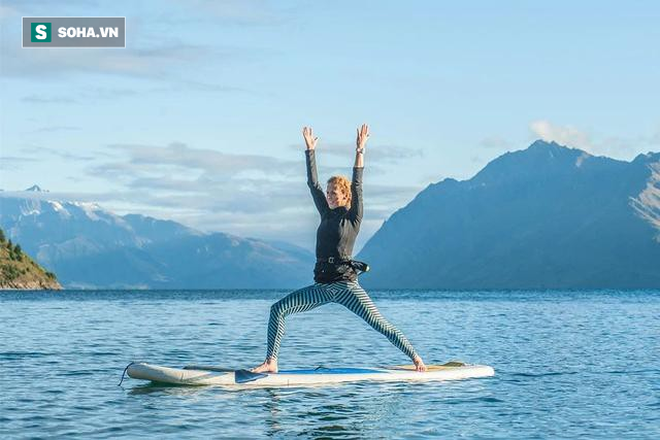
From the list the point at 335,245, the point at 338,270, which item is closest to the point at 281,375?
the point at 338,270

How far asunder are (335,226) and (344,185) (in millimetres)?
909

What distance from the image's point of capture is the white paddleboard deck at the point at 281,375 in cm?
2256

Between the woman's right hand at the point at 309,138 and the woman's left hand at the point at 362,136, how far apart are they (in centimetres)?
100

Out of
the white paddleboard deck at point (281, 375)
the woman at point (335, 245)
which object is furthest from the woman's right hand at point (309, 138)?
the white paddleboard deck at point (281, 375)

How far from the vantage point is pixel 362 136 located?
2092 centimetres

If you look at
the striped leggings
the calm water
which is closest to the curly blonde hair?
the striped leggings

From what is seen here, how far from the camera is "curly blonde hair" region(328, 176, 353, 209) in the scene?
69.1ft

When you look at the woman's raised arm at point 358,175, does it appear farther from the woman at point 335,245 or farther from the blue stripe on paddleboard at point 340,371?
the blue stripe on paddleboard at point 340,371

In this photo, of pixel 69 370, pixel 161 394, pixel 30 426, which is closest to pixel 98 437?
pixel 30 426

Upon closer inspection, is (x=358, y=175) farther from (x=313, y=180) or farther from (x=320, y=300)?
(x=320, y=300)

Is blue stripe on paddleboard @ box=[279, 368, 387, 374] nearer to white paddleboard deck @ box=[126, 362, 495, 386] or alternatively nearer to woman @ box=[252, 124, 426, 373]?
white paddleboard deck @ box=[126, 362, 495, 386]

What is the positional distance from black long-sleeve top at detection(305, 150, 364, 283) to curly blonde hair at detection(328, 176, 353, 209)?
0.53 ft

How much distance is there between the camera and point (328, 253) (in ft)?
69.3

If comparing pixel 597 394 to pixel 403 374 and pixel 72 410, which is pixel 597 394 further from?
pixel 72 410
